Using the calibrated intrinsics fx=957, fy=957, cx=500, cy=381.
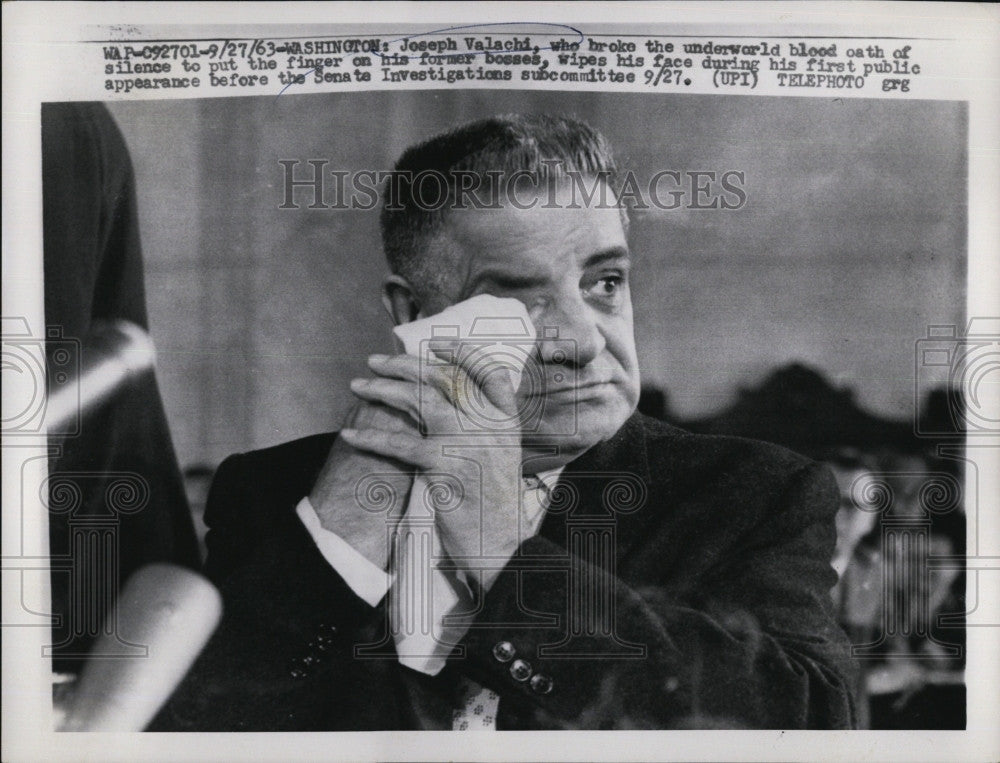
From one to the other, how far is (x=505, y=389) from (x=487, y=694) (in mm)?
890

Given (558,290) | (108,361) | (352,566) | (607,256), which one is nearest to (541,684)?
(352,566)

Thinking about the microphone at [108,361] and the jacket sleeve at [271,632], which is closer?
the jacket sleeve at [271,632]

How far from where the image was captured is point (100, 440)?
288cm

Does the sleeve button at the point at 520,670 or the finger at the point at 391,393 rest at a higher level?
the finger at the point at 391,393

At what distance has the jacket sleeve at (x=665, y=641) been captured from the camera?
275cm

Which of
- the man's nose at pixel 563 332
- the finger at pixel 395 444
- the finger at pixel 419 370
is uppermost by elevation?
the man's nose at pixel 563 332

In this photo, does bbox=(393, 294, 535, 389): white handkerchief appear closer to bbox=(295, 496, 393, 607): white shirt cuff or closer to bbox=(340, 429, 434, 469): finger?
bbox=(340, 429, 434, 469): finger

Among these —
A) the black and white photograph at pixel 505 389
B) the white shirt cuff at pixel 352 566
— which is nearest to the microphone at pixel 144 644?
the black and white photograph at pixel 505 389

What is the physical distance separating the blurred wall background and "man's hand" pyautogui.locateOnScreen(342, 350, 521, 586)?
0.59 ft

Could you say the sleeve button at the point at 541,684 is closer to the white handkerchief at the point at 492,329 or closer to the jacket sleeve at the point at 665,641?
the jacket sleeve at the point at 665,641

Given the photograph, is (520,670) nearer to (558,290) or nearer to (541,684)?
(541,684)

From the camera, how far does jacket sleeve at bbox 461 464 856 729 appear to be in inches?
108

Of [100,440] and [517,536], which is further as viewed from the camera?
[100,440]

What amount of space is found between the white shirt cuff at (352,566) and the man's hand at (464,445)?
0.73ft
